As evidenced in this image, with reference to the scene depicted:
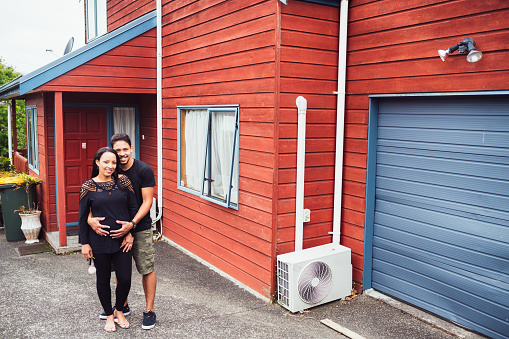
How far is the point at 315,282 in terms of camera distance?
4.57 metres

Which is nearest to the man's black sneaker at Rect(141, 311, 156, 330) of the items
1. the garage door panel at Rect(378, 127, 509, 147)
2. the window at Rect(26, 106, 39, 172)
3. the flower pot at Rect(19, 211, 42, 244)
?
the garage door panel at Rect(378, 127, 509, 147)

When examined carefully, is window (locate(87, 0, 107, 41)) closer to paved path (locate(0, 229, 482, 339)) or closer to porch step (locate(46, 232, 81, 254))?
porch step (locate(46, 232, 81, 254))

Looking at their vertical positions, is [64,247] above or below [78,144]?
below

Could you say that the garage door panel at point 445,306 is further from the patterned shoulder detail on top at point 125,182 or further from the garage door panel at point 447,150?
the patterned shoulder detail on top at point 125,182

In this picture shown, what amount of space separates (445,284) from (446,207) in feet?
2.40

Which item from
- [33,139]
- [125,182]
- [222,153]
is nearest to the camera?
[125,182]

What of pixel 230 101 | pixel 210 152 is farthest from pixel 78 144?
pixel 230 101

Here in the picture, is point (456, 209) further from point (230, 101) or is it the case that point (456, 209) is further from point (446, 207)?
point (230, 101)

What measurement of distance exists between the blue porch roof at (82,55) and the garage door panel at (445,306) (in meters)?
4.97

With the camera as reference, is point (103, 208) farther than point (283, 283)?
No

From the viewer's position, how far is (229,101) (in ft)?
17.7

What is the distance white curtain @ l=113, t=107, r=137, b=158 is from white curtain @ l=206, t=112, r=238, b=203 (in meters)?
3.26

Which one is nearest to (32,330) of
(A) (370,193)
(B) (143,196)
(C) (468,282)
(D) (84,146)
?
(B) (143,196)

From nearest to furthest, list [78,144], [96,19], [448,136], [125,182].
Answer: [125,182], [448,136], [78,144], [96,19]
